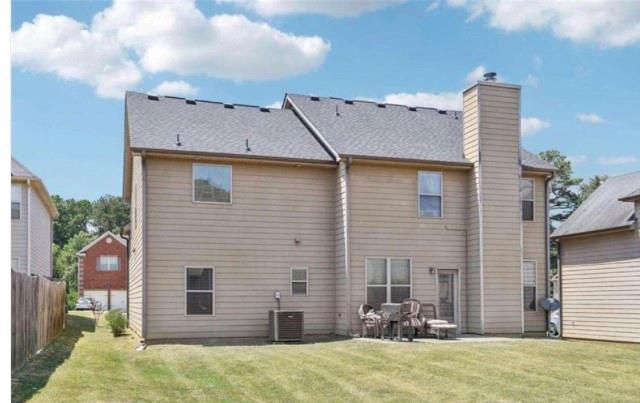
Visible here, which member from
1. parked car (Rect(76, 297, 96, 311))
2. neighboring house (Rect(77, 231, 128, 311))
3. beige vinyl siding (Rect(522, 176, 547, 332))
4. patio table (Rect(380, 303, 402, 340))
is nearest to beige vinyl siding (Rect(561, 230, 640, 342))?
beige vinyl siding (Rect(522, 176, 547, 332))

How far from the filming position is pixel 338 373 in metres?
11.1

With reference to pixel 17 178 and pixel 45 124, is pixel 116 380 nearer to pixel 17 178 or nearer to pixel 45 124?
pixel 45 124

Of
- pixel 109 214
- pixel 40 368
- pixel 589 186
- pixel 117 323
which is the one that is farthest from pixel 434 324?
pixel 109 214

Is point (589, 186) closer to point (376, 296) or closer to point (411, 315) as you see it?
point (376, 296)

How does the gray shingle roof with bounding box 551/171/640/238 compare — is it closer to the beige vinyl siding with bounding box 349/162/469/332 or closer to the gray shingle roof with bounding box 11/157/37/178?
the beige vinyl siding with bounding box 349/162/469/332

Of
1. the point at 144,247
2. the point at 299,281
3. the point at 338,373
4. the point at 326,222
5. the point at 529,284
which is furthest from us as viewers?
the point at 529,284

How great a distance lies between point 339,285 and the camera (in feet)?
55.3

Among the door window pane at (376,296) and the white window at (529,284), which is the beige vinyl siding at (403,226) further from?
the white window at (529,284)

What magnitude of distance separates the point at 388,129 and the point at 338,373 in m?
9.15

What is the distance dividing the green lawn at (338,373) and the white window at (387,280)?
2277 mm

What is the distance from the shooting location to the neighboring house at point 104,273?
2064 inches

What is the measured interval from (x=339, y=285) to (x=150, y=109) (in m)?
6.49

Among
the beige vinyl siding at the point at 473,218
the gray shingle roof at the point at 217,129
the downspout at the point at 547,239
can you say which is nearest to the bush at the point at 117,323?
the gray shingle roof at the point at 217,129

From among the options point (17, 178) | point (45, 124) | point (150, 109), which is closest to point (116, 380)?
point (45, 124)
